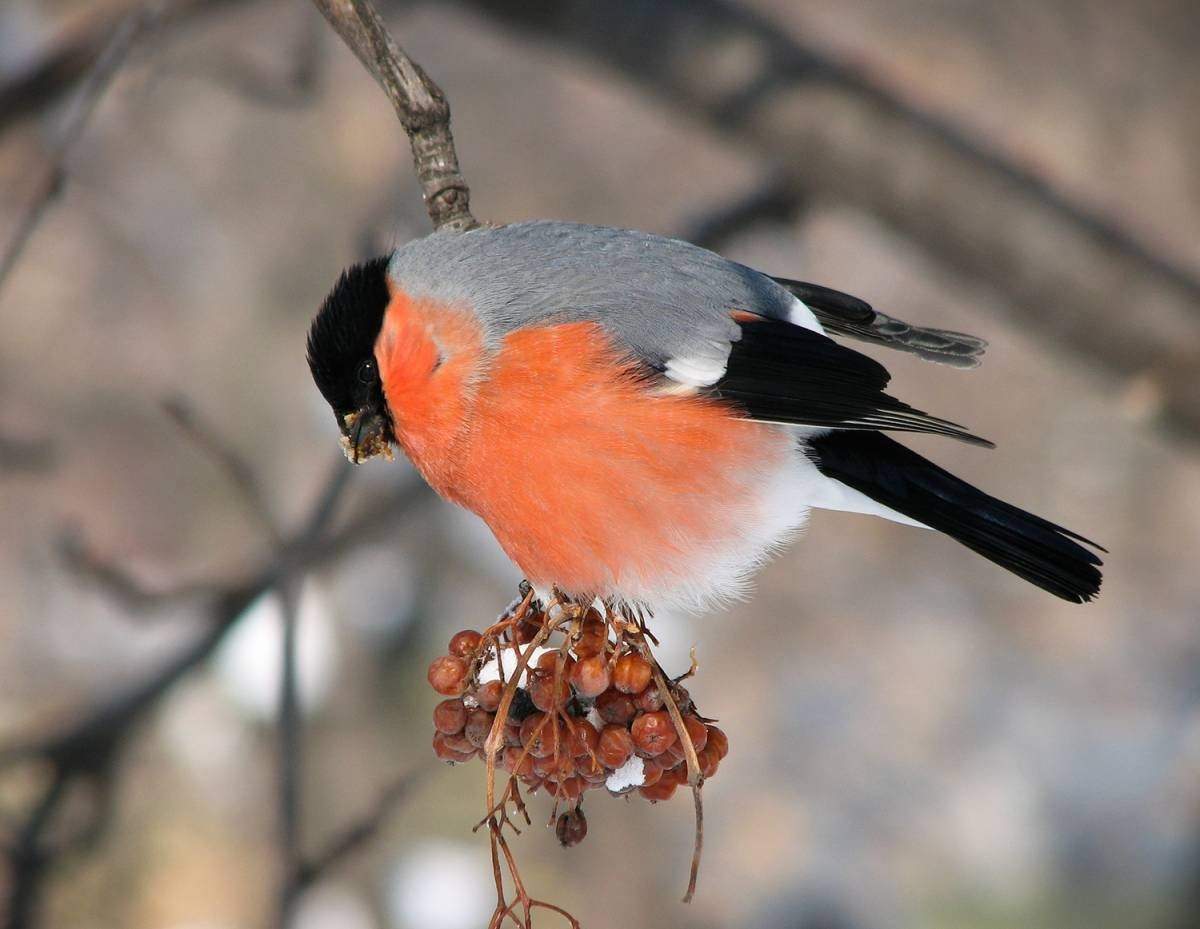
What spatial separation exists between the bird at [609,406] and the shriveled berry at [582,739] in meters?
0.10

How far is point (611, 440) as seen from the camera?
0.69 metres

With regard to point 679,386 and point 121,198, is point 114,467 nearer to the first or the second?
point 121,198

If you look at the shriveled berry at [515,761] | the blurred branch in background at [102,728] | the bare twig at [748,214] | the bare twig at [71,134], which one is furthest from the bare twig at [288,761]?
the bare twig at [748,214]

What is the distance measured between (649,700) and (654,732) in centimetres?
2

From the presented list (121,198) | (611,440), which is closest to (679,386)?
(611,440)

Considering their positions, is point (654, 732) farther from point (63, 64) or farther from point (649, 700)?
point (63, 64)

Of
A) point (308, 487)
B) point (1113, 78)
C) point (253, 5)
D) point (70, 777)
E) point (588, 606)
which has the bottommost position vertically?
point (70, 777)

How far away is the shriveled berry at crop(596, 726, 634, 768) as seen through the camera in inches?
23.5

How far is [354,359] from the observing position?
706mm

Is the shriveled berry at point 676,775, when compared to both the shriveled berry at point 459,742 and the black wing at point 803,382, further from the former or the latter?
the black wing at point 803,382

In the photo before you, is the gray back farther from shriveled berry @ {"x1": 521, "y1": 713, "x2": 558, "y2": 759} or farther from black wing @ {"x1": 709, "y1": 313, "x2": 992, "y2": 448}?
shriveled berry @ {"x1": 521, "y1": 713, "x2": 558, "y2": 759}

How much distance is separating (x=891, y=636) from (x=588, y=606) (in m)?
1.16

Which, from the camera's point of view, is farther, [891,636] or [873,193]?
[891,636]

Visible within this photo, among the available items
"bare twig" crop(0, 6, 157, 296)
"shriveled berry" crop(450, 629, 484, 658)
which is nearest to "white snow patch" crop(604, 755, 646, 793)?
"shriveled berry" crop(450, 629, 484, 658)
